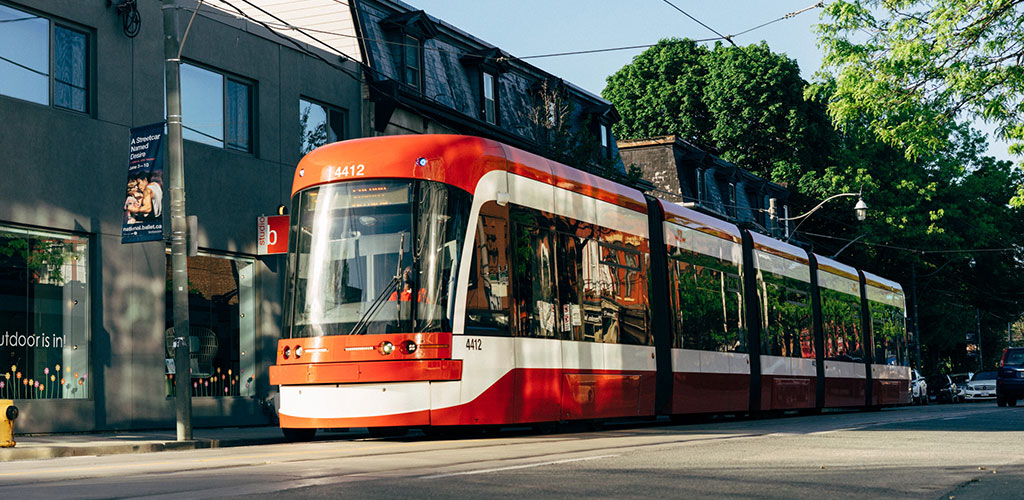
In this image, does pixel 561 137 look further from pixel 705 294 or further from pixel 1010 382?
pixel 1010 382

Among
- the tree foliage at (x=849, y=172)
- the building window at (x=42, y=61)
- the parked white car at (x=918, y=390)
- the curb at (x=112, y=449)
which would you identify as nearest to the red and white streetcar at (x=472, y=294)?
the curb at (x=112, y=449)

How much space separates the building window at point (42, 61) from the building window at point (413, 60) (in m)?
9.94

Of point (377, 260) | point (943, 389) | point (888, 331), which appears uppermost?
point (377, 260)

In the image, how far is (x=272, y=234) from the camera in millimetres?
22344

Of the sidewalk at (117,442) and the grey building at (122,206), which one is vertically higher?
the grey building at (122,206)

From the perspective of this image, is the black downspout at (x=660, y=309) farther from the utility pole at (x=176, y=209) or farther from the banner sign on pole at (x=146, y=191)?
the banner sign on pole at (x=146, y=191)

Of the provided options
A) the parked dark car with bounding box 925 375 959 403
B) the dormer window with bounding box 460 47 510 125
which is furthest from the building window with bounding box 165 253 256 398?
the parked dark car with bounding box 925 375 959 403

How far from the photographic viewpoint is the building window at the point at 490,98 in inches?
1246


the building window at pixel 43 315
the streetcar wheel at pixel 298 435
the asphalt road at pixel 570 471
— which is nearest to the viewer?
the asphalt road at pixel 570 471

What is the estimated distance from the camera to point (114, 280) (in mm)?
19094

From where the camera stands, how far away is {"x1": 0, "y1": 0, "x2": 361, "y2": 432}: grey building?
58.3 feet

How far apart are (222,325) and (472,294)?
9863 mm

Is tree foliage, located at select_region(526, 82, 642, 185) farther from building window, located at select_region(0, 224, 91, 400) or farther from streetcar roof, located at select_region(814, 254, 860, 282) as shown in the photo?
building window, located at select_region(0, 224, 91, 400)

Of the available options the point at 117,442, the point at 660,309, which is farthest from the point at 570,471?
the point at 660,309
